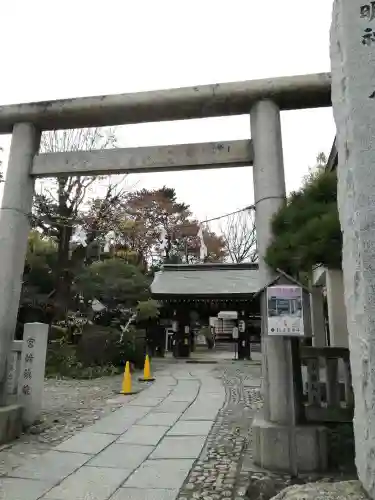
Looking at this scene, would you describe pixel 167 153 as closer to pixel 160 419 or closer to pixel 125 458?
pixel 125 458

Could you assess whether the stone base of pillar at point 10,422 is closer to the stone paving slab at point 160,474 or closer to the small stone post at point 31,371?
the small stone post at point 31,371

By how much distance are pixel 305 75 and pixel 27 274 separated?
1522cm

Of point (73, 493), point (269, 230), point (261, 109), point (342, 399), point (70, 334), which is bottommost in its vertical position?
point (73, 493)

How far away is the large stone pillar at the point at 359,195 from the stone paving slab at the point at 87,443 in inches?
137

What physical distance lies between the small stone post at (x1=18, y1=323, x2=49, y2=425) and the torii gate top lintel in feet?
10.2

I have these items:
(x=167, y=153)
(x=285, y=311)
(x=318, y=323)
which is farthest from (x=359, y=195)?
(x=318, y=323)

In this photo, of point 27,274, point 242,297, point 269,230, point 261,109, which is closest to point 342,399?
point 269,230

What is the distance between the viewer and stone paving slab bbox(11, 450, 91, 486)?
387 centimetres

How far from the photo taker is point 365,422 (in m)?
2.41

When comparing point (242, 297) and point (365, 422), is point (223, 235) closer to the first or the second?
point (242, 297)

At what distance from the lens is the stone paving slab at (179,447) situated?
4590 mm

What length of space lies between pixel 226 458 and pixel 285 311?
1876 millimetres

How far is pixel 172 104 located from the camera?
5359 millimetres

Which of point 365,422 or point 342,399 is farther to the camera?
point 342,399
